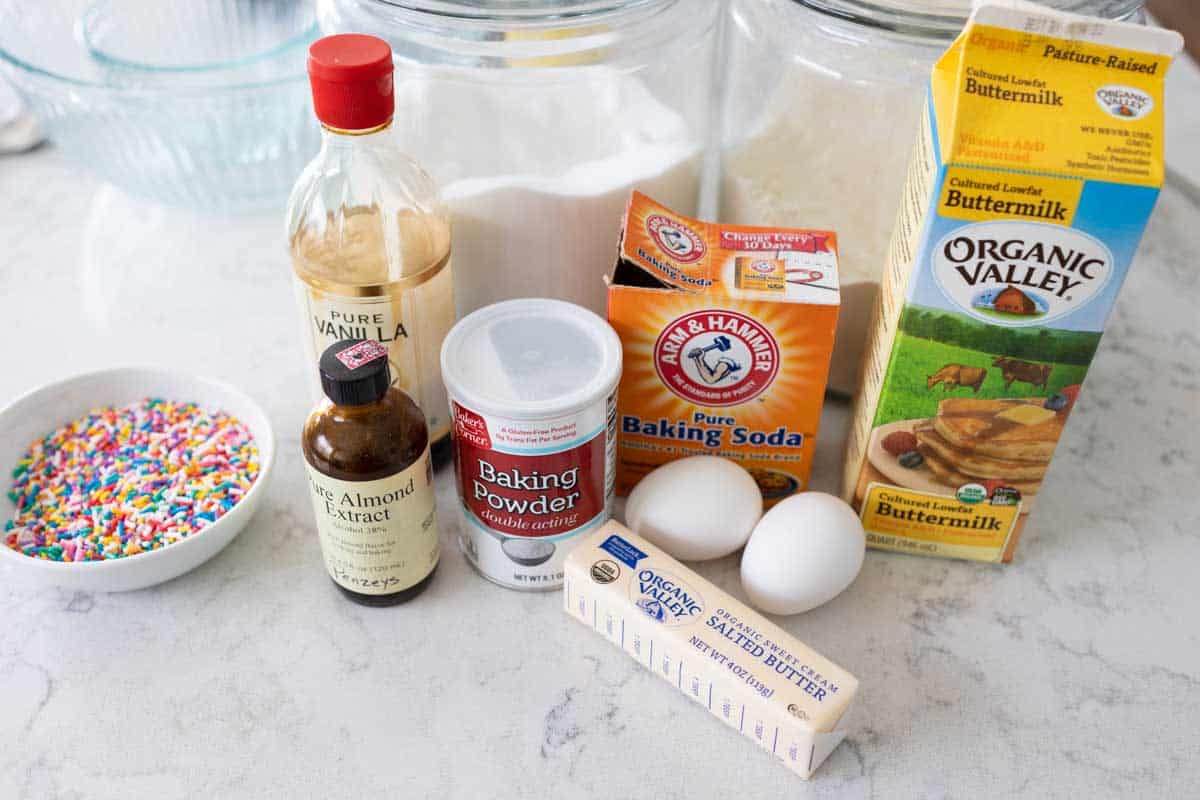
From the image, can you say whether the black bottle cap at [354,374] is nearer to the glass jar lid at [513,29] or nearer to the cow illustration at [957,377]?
the glass jar lid at [513,29]

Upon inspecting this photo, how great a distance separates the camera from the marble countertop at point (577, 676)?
77 cm

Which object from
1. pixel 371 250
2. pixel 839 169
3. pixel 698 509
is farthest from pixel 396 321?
pixel 839 169

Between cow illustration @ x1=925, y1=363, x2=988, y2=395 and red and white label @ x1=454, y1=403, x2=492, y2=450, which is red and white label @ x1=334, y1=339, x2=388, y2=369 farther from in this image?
cow illustration @ x1=925, y1=363, x2=988, y2=395

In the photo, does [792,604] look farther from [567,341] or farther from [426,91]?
[426,91]

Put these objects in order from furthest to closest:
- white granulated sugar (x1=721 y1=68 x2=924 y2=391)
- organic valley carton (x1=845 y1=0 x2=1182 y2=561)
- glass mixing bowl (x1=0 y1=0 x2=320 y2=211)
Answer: glass mixing bowl (x1=0 y1=0 x2=320 y2=211) < white granulated sugar (x1=721 y1=68 x2=924 y2=391) < organic valley carton (x1=845 y1=0 x2=1182 y2=561)

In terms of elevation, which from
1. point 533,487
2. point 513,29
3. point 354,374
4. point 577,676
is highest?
point 513,29

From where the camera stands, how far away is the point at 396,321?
0.85 metres

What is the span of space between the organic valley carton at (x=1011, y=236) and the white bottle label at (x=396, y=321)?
0.34 m

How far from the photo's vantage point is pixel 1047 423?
0.83 metres

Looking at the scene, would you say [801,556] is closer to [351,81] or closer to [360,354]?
[360,354]

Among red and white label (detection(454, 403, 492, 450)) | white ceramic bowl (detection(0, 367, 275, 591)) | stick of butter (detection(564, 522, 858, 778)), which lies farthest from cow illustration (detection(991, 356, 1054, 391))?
white ceramic bowl (detection(0, 367, 275, 591))

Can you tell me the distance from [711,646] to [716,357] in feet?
0.73

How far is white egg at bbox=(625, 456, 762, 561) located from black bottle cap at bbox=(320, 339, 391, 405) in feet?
0.77

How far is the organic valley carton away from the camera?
27.8 inches
